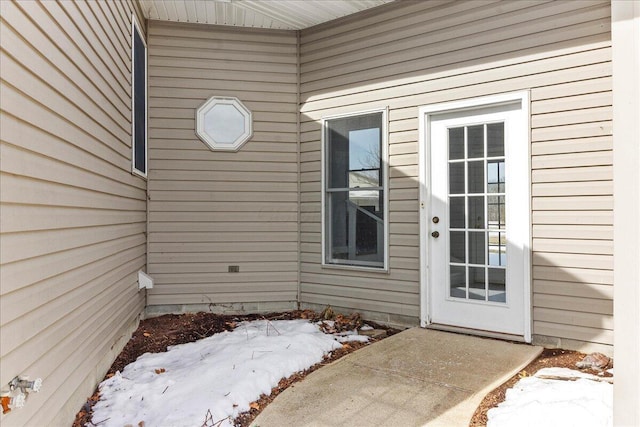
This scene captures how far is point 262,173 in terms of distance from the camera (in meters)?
4.80

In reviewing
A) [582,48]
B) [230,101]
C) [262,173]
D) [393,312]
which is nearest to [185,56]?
[230,101]

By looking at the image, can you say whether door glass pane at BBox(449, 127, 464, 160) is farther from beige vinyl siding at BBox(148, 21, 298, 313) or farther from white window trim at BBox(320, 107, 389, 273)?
beige vinyl siding at BBox(148, 21, 298, 313)

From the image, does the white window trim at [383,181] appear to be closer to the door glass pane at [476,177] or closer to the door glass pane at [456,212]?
the door glass pane at [456,212]

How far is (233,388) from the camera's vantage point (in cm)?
263

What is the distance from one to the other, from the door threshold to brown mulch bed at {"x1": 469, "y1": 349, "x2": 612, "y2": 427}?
24 centimetres

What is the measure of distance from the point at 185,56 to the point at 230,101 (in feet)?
2.14

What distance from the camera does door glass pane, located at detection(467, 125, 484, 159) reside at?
3.82m

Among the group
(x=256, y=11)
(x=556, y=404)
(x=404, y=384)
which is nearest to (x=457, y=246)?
(x=404, y=384)

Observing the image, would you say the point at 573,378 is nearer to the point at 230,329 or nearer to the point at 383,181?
the point at 383,181

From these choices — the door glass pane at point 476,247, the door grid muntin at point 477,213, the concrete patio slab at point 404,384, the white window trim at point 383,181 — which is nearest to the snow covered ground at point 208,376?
the concrete patio slab at point 404,384

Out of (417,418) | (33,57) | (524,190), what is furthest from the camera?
(524,190)

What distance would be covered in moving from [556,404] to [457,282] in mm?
1638

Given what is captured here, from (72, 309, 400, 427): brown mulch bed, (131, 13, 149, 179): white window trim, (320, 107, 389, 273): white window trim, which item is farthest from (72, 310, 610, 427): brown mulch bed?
(131, 13, 149, 179): white window trim

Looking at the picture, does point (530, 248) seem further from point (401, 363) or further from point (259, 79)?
point (259, 79)
